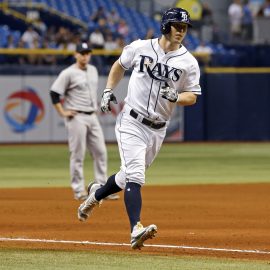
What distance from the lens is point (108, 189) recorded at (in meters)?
8.76

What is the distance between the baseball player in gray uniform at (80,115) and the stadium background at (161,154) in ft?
1.56

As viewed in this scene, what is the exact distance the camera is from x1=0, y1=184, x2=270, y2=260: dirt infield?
339 inches

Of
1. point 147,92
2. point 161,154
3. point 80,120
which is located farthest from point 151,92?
point 161,154

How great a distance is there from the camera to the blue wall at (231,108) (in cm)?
2655

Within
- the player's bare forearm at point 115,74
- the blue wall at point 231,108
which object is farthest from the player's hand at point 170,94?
the blue wall at point 231,108

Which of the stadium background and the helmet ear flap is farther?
the stadium background

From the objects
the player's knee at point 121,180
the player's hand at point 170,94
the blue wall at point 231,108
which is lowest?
the blue wall at point 231,108

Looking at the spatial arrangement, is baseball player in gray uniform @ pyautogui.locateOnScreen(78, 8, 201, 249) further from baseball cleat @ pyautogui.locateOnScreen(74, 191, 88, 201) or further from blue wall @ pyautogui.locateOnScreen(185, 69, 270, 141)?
blue wall @ pyautogui.locateOnScreen(185, 69, 270, 141)

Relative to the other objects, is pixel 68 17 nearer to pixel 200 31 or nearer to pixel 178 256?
pixel 200 31

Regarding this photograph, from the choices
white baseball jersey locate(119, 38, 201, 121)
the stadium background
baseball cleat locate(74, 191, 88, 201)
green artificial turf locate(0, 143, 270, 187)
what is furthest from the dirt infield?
green artificial turf locate(0, 143, 270, 187)

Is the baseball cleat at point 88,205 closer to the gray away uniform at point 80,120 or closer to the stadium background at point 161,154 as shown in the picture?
the stadium background at point 161,154

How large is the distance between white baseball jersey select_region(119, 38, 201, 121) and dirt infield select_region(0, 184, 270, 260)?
3.80ft

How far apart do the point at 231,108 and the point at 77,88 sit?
1440 cm

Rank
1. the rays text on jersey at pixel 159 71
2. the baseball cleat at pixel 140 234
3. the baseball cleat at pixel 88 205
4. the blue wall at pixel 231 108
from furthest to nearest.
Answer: the blue wall at pixel 231 108
the baseball cleat at pixel 88 205
the rays text on jersey at pixel 159 71
the baseball cleat at pixel 140 234
